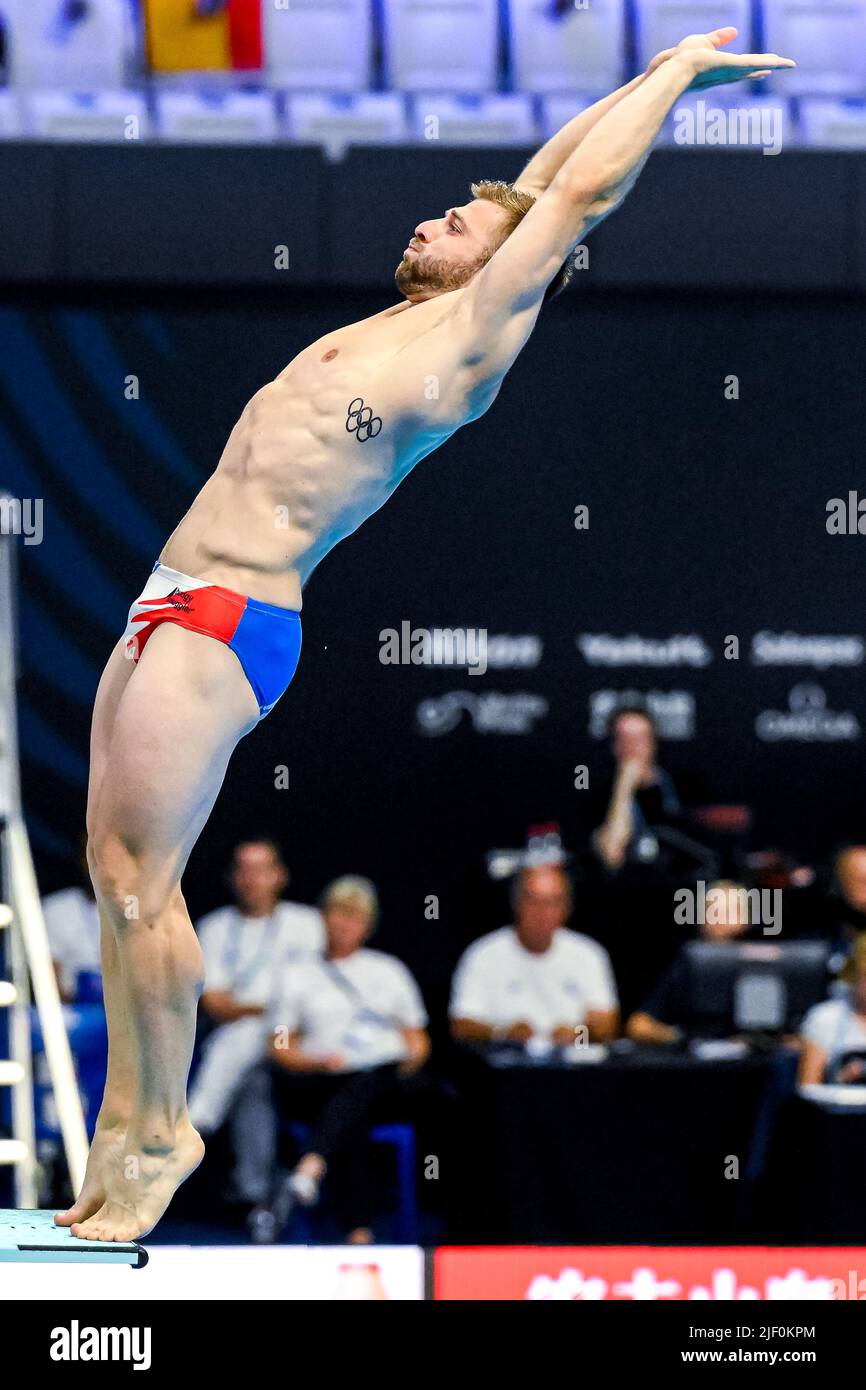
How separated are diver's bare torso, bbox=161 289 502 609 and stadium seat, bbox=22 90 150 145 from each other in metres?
4.27

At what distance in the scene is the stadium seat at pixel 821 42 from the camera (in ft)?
30.7

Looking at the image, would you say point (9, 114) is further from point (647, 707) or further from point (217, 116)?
point (647, 707)

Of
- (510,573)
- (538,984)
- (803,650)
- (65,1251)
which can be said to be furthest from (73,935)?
(65,1251)

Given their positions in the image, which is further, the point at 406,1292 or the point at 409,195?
the point at 409,195

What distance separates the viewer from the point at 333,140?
8898mm

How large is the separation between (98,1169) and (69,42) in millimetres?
5853

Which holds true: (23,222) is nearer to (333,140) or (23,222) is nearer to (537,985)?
(333,140)

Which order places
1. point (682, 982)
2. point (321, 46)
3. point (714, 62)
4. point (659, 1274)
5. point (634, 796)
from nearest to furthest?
point (714, 62), point (659, 1274), point (682, 982), point (634, 796), point (321, 46)

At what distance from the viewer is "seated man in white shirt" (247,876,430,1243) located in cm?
805

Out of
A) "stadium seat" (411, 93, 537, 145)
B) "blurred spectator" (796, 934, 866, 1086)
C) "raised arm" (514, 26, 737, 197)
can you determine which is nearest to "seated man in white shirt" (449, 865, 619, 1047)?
"blurred spectator" (796, 934, 866, 1086)

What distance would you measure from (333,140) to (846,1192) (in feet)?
15.5

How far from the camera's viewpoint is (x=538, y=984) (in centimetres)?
827

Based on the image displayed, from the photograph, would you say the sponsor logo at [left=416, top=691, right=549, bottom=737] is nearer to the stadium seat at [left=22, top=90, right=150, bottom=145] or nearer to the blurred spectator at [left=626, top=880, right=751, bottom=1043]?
the blurred spectator at [left=626, top=880, right=751, bottom=1043]

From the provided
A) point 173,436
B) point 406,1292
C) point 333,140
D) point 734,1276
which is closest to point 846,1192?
point 734,1276
